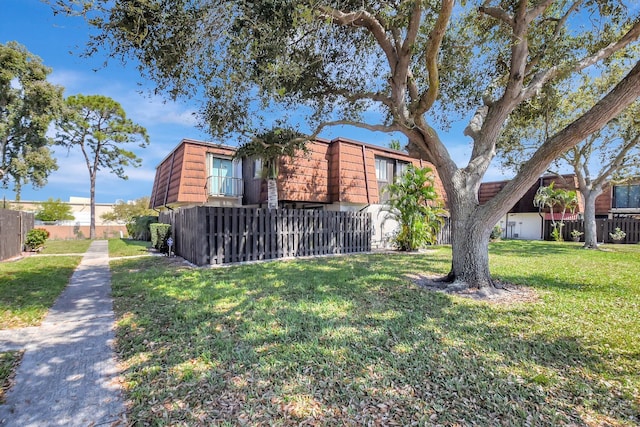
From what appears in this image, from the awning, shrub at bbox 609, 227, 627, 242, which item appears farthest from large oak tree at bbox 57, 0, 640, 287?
the awning

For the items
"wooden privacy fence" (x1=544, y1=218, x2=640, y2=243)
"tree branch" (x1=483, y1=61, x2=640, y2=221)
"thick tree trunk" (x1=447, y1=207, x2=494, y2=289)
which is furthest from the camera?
"wooden privacy fence" (x1=544, y1=218, x2=640, y2=243)

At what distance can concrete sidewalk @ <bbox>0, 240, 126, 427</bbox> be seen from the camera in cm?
246

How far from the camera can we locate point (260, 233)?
419 inches

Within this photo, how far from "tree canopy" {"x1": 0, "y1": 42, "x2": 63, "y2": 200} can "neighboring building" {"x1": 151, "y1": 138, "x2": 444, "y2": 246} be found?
31.0 feet

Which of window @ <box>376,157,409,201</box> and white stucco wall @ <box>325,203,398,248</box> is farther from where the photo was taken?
window @ <box>376,157,409,201</box>

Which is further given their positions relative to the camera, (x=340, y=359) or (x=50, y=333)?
(x=50, y=333)

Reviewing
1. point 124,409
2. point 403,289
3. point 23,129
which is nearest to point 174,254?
point 403,289

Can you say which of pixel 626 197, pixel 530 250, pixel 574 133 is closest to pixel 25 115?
pixel 574 133

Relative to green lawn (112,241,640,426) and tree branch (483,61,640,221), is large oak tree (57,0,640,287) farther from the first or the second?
green lawn (112,241,640,426)

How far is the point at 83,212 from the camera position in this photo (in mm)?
39562

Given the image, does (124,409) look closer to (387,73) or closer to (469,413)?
(469,413)

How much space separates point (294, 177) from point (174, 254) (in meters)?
6.02

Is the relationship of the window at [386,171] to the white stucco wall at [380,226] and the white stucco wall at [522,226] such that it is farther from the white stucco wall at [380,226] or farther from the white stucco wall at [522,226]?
the white stucco wall at [522,226]

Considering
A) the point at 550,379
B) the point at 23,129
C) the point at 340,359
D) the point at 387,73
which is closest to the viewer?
the point at 550,379
